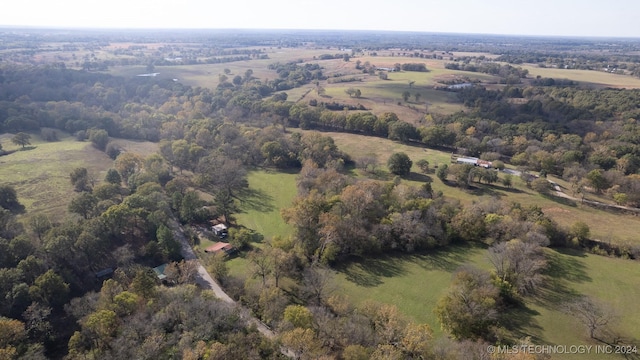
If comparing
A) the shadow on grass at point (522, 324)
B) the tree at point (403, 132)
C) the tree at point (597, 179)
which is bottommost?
the shadow on grass at point (522, 324)

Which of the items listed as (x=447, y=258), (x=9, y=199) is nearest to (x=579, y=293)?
(x=447, y=258)

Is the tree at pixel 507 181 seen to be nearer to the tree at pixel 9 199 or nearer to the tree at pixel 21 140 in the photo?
the tree at pixel 9 199

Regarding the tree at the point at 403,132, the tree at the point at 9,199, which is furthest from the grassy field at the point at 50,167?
the tree at the point at 403,132

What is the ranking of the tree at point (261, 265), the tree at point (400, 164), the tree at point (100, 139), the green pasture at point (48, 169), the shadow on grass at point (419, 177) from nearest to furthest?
the tree at point (261, 265)
the green pasture at point (48, 169)
the shadow on grass at point (419, 177)
the tree at point (400, 164)
the tree at point (100, 139)

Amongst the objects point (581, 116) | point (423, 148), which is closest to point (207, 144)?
point (423, 148)

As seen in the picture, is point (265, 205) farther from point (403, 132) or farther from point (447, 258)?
point (403, 132)

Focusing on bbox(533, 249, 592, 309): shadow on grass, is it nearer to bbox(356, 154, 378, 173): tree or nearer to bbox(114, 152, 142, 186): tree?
bbox(356, 154, 378, 173): tree

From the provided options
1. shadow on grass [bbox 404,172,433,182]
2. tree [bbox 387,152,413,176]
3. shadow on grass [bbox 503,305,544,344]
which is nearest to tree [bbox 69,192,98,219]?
tree [bbox 387,152,413,176]

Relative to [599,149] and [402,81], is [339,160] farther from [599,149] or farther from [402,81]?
[402,81]
